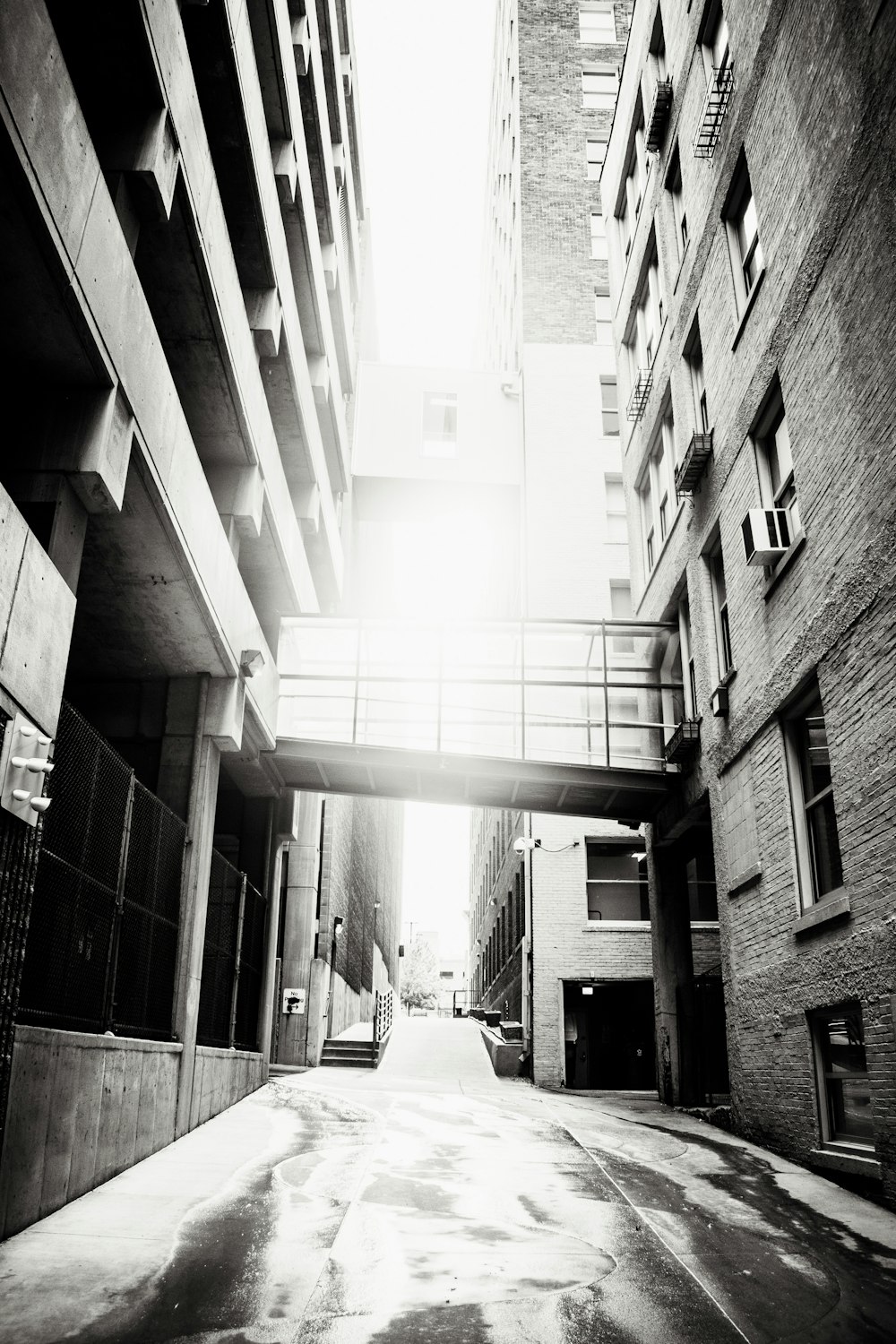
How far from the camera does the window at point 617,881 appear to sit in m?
24.4

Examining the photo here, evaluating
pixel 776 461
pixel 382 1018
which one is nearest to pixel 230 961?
pixel 776 461

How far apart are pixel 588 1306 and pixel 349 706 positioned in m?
13.4

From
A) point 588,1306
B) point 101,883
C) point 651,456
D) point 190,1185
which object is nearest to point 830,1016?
point 588,1306

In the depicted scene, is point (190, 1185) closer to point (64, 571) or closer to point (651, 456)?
point (64, 571)

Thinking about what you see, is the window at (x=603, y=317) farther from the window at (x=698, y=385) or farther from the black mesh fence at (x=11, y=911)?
the black mesh fence at (x=11, y=911)

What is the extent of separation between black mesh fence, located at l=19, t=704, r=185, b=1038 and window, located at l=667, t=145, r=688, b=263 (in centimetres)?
1286

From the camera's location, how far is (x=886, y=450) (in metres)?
9.02

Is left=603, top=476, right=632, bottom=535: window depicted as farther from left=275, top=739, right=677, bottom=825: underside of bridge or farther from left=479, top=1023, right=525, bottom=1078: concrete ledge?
left=479, top=1023, right=525, bottom=1078: concrete ledge

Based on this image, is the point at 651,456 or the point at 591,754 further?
the point at 651,456

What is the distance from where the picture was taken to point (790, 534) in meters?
11.8

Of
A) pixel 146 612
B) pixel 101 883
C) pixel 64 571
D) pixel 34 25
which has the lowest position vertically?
pixel 101 883

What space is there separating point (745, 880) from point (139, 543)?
825 cm

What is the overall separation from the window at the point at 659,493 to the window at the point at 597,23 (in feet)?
98.1

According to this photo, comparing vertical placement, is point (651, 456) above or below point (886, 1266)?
above
